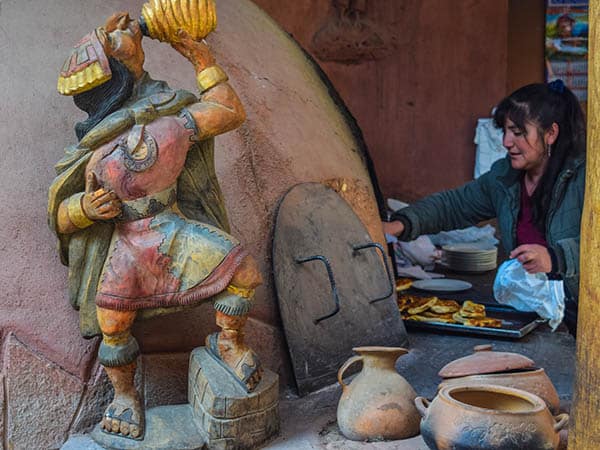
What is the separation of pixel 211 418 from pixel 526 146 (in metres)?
2.00

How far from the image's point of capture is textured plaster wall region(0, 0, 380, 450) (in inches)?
103

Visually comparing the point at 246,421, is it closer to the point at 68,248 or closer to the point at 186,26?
the point at 68,248

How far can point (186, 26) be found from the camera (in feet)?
7.84

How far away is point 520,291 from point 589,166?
80.6 inches

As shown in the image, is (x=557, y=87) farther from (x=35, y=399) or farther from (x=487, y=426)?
(x=35, y=399)

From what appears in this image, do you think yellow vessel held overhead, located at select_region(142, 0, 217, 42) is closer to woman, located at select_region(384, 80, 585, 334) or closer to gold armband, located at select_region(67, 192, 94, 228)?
gold armband, located at select_region(67, 192, 94, 228)

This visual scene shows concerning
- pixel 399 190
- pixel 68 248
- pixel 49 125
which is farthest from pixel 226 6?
pixel 399 190

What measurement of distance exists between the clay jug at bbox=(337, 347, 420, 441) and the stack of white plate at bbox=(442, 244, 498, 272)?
2.49m

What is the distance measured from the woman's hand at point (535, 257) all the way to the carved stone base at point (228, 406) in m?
1.33

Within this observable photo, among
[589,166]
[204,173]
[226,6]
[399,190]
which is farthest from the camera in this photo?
[399,190]

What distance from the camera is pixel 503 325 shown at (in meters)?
3.65

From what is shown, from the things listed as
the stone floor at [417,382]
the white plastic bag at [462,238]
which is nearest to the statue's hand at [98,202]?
the stone floor at [417,382]

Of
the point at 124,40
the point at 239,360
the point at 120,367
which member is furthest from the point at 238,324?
the point at 124,40

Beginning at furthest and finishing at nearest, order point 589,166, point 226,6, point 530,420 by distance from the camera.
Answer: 1. point 226,6
2. point 530,420
3. point 589,166
